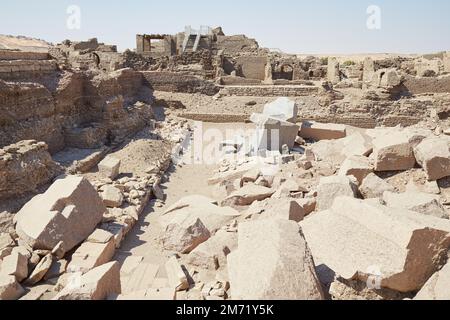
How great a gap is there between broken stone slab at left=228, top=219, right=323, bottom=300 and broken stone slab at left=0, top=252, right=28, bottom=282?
2.72 m

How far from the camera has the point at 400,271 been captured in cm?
354

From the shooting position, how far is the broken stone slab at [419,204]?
16.3 ft

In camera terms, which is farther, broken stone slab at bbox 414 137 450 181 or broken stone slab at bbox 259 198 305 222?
broken stone slab at bbox 414 137 450 181

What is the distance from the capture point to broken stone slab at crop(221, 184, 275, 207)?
281 inches

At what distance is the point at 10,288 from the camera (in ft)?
14.2

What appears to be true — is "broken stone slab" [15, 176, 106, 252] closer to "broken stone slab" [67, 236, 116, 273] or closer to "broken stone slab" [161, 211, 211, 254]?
"broken stone slab" [67, 236, 116, 273]

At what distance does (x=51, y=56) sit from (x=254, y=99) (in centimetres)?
817

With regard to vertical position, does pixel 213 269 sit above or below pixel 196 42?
below

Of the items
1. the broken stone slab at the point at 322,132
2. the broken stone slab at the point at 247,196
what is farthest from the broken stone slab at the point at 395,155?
the broken stone slab at the point at 322,132

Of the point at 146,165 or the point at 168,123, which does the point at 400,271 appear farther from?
the point at 168,123

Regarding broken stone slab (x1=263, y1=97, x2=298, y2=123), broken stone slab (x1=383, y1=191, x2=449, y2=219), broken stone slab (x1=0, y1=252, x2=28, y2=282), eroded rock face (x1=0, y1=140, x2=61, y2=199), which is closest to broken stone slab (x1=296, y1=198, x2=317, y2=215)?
broken stone slab (x1=383, y1=191, x2=449, y2=219)

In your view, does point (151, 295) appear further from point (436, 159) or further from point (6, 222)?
point (436, 159)

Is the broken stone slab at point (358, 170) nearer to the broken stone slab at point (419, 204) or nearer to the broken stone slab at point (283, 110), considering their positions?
the broken stone slab at point (419, 204)
